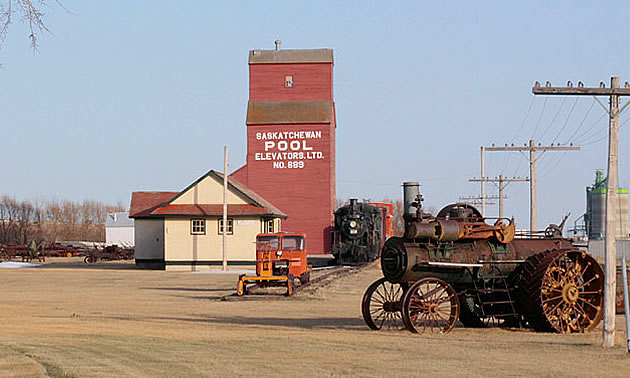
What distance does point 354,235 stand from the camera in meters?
50.8

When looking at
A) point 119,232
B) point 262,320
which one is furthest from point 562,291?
point 119,232

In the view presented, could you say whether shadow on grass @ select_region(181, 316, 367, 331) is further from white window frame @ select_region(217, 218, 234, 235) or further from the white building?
the white building

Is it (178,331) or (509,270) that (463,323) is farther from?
(178,331)

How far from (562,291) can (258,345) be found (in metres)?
6.29

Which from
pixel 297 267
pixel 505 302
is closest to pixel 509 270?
pixel 505 302

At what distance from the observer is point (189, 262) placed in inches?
1890

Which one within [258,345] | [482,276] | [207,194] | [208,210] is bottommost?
[258,345]

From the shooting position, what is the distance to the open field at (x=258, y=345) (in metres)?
12.3

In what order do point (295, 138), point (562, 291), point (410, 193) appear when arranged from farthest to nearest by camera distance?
point (295, 138) → point (410, 193) → point (562, 291)

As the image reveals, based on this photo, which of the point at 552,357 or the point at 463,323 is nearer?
the point at 552,357

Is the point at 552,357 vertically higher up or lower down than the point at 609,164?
lower down

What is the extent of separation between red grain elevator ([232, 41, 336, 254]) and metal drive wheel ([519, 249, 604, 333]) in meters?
46.4

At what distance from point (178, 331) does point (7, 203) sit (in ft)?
350

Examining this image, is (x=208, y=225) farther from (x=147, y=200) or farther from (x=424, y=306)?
(x=424, y=306)
